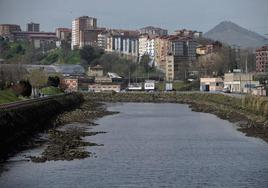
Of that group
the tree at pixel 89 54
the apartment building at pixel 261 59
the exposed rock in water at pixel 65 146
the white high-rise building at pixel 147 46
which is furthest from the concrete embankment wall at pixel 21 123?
the white high-rise building at pixel 147 46

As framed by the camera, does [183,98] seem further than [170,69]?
No

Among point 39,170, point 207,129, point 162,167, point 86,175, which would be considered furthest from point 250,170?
point 207,129

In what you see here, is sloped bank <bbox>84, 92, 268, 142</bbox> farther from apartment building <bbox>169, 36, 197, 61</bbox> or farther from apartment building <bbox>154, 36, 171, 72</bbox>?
apartment building <bbox>169, 36, 197, 61</bbox>

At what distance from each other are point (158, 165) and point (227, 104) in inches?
1462

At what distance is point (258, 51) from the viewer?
124m

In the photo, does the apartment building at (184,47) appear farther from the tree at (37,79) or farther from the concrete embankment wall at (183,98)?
the tree at (37,79)

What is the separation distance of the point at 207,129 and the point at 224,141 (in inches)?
285

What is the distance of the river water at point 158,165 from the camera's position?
1725cm

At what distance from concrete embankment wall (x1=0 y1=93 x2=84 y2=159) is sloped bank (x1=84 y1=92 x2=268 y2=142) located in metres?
9.81

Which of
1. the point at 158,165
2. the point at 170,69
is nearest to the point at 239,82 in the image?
the point at 170,69

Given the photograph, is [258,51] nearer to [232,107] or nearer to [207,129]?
[232,107]

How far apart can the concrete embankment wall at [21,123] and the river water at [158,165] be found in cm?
87

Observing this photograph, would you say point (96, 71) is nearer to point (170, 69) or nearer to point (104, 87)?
point (170, 69)

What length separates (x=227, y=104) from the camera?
56.8 metres
